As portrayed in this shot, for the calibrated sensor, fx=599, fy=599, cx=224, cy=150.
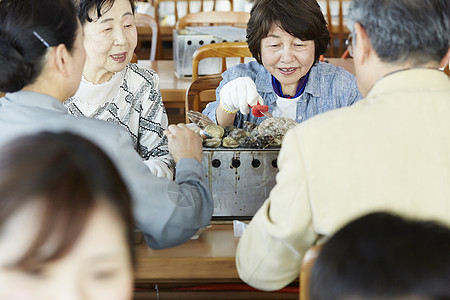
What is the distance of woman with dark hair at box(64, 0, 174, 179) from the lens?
1.79 m

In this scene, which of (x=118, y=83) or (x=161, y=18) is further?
(x=161, y=18)

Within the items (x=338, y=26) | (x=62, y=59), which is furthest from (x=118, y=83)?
(x=338, y=26)

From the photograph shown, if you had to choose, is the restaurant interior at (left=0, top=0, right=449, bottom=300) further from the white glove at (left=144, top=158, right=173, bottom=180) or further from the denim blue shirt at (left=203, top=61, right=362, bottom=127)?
the denim blue shirt at (left=203, top=61, right=362, bottom=127)

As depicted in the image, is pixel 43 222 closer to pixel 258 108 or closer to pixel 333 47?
pixel 258 108

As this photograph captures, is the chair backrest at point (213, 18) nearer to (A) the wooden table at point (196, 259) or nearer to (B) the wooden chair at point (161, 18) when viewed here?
(B) the wooden chair at point (161, 18)

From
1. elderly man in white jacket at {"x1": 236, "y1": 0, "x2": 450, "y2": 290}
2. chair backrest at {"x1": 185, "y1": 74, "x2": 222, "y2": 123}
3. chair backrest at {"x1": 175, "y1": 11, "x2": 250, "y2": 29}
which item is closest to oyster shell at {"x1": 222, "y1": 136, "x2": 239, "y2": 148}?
elderly man in white jacket at {"x1": 236, "y1": 0, "x2": 450, "y2": 290}

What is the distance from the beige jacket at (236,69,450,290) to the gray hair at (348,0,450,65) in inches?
3.7

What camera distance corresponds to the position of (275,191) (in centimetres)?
108

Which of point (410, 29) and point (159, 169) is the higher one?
point (410, 29)

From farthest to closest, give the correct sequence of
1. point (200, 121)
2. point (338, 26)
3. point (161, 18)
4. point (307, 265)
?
1. point (161, 18)
2. point (338, 26)
3. point (200, 121)
4. point (307, 265)

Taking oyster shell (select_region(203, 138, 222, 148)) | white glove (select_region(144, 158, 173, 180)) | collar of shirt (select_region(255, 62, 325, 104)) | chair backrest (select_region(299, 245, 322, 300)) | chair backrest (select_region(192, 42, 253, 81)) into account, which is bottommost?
white glove (select_region(144, 158, 173, 180))

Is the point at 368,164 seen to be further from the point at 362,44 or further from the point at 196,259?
the point at 196,259

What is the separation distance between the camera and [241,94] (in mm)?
1637

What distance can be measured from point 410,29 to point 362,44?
0.10 metres
